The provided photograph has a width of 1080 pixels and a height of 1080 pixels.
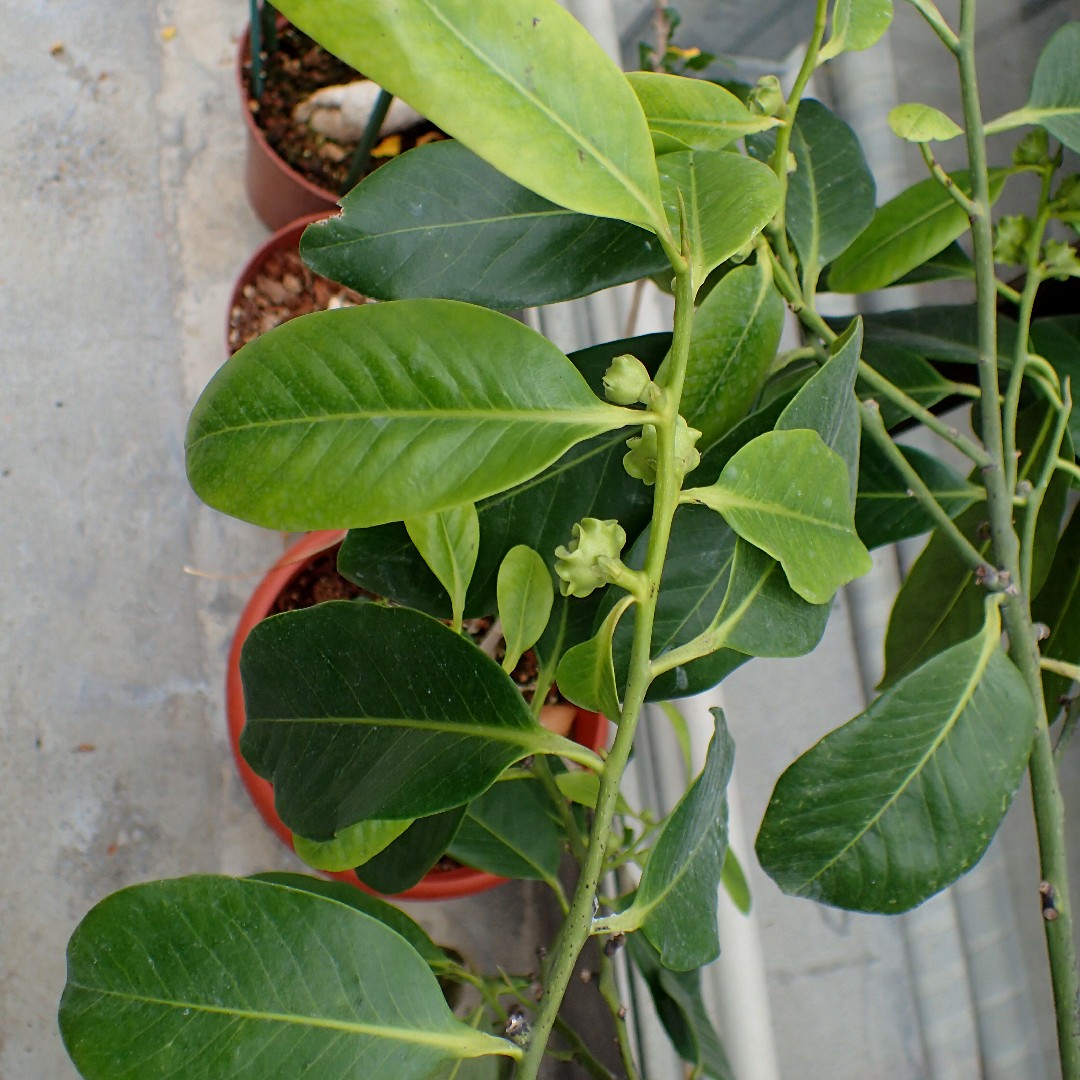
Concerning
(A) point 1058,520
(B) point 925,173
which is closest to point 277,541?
(A) point 1058,520

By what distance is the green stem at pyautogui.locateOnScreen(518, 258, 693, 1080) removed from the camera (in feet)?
1.19

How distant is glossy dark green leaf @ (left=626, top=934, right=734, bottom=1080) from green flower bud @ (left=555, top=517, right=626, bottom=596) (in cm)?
37

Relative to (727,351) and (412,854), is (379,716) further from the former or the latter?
(727,351)

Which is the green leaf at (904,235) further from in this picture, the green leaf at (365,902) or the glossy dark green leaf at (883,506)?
the green leaf at (365,902)

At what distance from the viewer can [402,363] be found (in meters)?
0.35

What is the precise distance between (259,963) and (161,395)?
35.4 inches

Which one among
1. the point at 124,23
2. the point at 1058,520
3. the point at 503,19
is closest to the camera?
the point at 503,19

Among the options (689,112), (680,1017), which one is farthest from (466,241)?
(680,1017)

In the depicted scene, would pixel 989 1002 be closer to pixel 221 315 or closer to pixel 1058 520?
pixel 1058 520

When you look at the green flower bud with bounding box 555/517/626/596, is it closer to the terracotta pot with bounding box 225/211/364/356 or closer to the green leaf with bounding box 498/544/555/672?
the green leaf with bounding box 498/544/555/672

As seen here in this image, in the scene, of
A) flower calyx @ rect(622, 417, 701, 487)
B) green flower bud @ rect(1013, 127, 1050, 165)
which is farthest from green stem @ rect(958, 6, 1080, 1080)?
flower calyx @ rect(622, 417, 701, 487)

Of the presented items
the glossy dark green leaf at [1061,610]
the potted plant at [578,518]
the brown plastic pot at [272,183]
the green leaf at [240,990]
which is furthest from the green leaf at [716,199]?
the brown plastic pot at [272,183]

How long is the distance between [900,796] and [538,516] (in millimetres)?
246

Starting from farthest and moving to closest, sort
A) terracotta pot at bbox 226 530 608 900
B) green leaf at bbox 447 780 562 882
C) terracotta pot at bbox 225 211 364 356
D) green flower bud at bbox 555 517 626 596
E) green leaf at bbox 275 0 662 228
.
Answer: terracotta pot at bbox 225 211 364 356
terracotta pot at bbox 226 530 608 900
green leaf at bbox 447 780 562 882
green flower bud at bbox 555 517 626 596
green leaf at bbox 275 0 662 228
